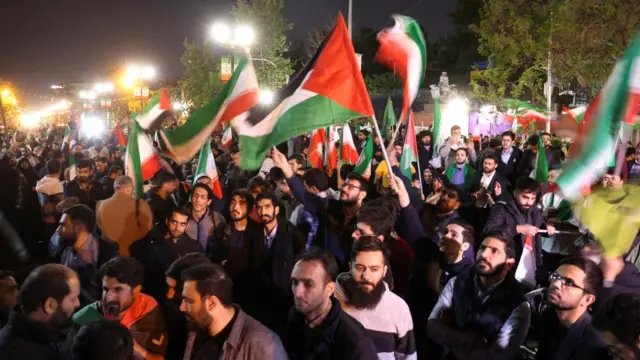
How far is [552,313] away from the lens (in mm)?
3727

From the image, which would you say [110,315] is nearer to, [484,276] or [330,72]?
[484,276]

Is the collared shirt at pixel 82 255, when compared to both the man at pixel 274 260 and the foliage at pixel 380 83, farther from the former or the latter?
the foliage at pixel 380 83

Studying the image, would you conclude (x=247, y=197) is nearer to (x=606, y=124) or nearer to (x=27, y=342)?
(x=27, y=342)

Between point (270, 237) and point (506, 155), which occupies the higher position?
point (506, 155)

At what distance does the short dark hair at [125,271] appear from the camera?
3.81m

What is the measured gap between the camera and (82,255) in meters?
4.94

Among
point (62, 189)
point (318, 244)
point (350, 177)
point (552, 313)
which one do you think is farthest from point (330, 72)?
point (62, 189)

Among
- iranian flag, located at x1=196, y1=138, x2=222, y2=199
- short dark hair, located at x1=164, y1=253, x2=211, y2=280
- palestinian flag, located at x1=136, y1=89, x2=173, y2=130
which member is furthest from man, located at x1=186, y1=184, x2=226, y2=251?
palestinian flag, located at x1=136, y1=89, x2=173, y2=130

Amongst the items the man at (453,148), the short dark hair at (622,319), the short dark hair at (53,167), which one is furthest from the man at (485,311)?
the short dark hair at (53,167)

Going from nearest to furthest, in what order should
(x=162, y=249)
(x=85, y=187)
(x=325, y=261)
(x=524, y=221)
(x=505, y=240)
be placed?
(x=325, y=261), (x=505, y=240), (x=162, y=249), (x=524, y=221), (x=85, y=187)

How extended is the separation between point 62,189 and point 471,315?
6.68 meters

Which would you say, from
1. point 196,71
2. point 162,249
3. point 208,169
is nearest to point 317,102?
point 162,249

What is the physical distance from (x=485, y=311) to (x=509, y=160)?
7969 millimetres

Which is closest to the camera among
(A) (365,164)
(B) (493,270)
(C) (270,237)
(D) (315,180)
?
(B) (493,270)
